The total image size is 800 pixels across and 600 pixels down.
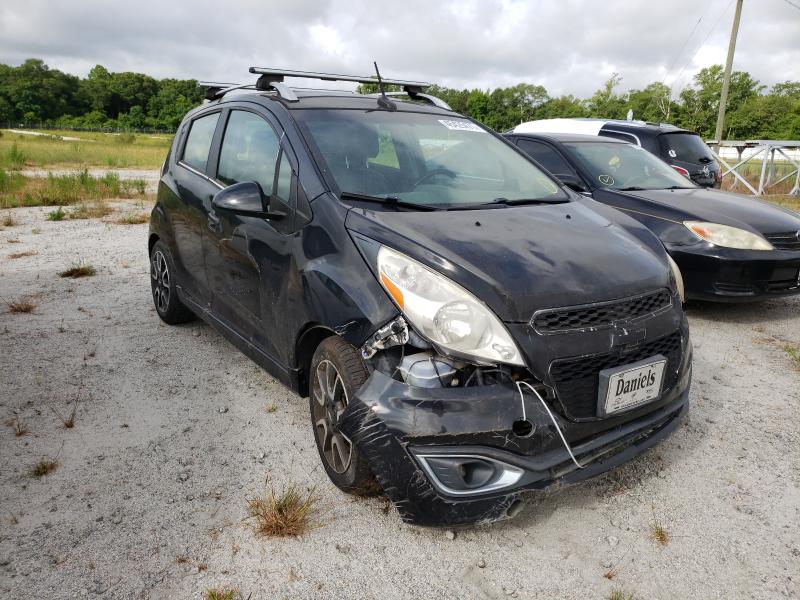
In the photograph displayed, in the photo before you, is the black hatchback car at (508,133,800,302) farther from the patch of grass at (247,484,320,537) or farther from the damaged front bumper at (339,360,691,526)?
the patch of grass at (247,484,320,537)

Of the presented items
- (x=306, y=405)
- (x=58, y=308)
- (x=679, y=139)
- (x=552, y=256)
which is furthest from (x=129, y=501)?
(x=679, y=139)

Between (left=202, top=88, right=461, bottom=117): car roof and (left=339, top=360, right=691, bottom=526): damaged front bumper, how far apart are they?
1.78 m

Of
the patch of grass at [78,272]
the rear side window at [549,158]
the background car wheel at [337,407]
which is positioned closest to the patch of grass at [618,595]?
the background car wheel at [337,407]

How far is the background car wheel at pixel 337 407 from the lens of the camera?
7.97ft

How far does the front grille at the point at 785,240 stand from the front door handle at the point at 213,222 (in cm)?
439

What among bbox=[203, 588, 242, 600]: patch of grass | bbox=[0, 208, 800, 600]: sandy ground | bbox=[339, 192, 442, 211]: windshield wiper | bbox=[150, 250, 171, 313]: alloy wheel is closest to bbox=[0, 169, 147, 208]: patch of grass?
bbox=[150, 250, 171, 313]: alloy wheel

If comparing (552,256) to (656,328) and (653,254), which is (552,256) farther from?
(653,254)

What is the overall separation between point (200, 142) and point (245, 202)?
1.55 metres

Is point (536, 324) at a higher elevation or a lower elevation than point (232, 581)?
higher

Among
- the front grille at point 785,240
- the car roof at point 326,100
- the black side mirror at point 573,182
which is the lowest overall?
the front grille at point 785,240

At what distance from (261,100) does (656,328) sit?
7.94ft

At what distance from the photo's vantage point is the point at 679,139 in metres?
9.14

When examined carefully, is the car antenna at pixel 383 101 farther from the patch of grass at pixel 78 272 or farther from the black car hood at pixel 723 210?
the patch of grass at pixel 78 272

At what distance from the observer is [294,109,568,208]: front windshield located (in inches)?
117
